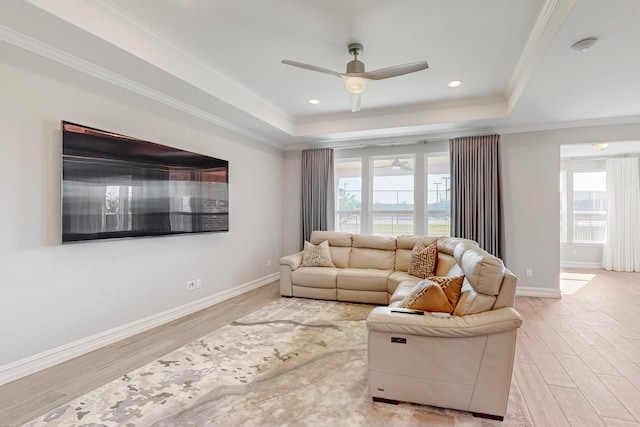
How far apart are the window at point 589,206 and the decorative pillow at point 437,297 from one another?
6.94 metres

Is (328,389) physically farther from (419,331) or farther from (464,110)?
(464,110)

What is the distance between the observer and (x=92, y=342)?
291cm

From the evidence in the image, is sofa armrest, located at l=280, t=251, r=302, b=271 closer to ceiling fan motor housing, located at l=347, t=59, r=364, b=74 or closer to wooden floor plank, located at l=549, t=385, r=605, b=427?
ceiling fan motor housing, located at l=347, t=59, r=364, b=74

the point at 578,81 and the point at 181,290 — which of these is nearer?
the point at 578,81

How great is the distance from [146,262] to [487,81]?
455cm

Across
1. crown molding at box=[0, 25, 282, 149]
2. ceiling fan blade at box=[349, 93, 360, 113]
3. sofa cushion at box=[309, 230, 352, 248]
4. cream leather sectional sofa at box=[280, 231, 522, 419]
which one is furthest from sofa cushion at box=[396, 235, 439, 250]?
crown molding at box=[0, 25, 282, 149]

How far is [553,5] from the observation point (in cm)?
226

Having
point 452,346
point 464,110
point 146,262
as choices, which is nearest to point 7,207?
point 146,262

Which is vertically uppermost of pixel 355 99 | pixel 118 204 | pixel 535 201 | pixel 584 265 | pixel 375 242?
pixel 355 99

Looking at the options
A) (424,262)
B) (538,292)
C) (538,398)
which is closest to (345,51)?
(424,262)

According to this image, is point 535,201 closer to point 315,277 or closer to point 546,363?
point 546,363

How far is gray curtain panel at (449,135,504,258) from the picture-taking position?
15.8ft

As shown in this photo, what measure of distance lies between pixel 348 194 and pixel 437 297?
3971 mm

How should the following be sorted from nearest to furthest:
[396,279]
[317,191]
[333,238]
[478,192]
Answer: [396,279], [478,192], [333,238], [317,191]
